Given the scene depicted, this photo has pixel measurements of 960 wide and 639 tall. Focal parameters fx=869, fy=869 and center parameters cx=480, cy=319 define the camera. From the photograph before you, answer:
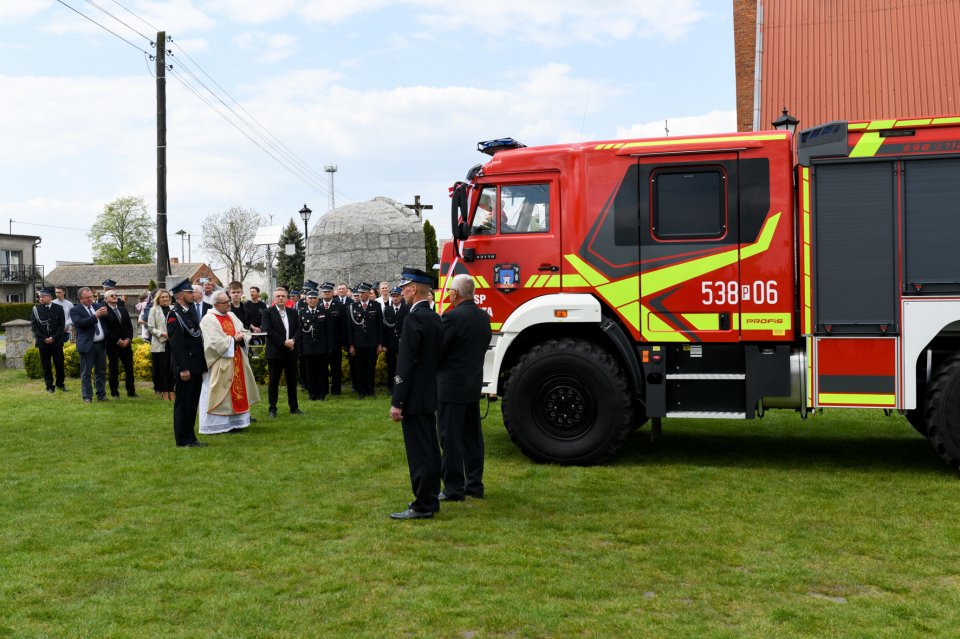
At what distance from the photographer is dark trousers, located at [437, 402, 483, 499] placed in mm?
7195

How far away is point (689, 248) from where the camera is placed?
8.32 metres

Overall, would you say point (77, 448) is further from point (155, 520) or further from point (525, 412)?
point (525, 412)

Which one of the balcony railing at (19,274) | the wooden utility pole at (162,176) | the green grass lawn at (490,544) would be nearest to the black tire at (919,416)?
the green grass lawn at (490,544)

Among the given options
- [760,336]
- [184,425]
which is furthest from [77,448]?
[760,336]

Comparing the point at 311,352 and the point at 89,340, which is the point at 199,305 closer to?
the point at 311,352

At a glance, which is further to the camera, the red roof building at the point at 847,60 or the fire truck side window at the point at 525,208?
the red roof building at the point at 847,60

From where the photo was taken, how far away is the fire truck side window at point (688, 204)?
8273mm

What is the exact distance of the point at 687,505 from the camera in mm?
7051

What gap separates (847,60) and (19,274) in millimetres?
65674

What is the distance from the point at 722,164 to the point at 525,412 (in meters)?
3.05

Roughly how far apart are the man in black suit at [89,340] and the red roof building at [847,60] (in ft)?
51.3

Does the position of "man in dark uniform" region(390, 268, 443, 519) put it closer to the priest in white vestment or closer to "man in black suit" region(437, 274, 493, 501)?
"man in black suit" region(437, 274, 493, 501)

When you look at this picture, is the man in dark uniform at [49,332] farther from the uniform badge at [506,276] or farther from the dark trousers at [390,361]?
the uniform badge at [506,276]

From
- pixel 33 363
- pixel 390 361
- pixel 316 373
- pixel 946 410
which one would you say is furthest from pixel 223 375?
pixel 33 363
